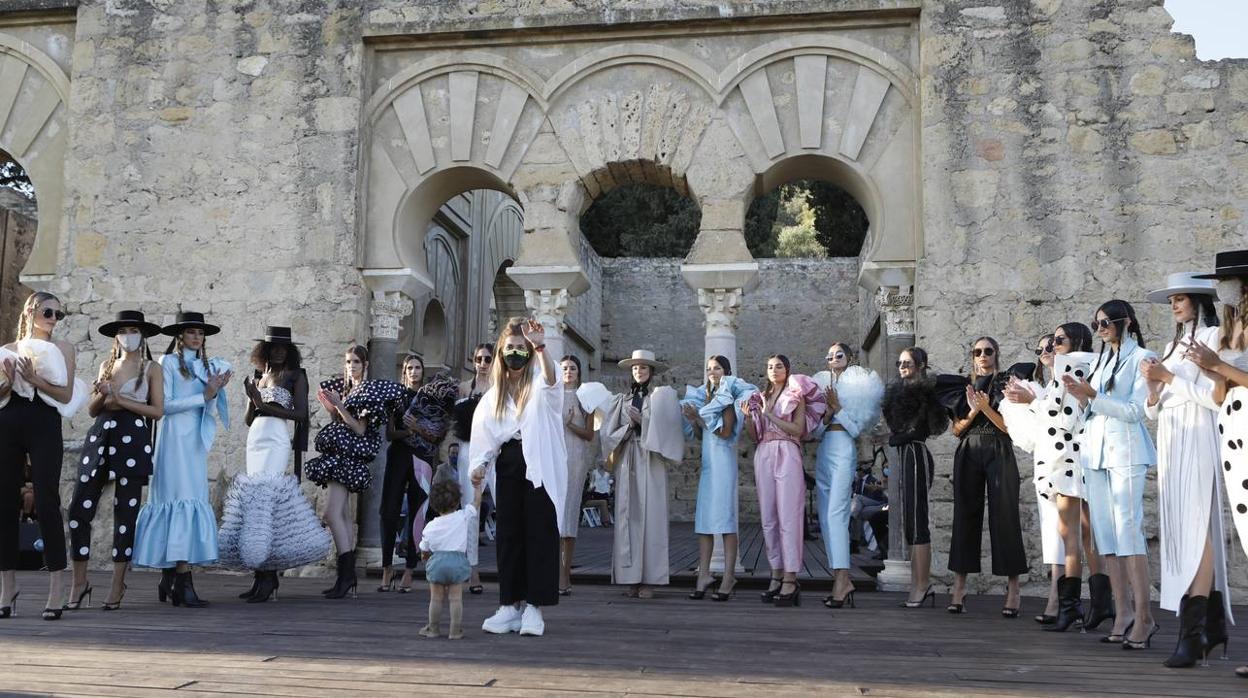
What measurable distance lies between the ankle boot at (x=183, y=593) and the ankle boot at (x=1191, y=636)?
5350mm

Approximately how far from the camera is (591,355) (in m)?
21.6

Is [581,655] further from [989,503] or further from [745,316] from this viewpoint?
[745,316]

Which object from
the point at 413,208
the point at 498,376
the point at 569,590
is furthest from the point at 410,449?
the point at 413,208

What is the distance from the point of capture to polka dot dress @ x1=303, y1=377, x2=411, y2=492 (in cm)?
711

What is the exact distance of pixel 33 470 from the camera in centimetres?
583

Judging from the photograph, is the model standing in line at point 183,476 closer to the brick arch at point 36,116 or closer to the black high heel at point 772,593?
the black high heel at point 772,593

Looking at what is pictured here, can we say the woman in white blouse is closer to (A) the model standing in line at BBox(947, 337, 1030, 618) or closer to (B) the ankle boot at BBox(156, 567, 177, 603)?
(B) the ankle boot at BBox(156, 567, 177, 603)

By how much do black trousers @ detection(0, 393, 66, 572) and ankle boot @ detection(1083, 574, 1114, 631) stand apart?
5668 mm

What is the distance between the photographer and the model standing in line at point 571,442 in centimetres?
758

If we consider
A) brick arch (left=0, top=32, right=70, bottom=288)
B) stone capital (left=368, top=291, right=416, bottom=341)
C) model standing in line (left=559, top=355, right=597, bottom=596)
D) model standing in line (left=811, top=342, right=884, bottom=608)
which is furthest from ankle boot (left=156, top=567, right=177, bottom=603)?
brick arch (left=0, top=32, right=70, bottom=288)

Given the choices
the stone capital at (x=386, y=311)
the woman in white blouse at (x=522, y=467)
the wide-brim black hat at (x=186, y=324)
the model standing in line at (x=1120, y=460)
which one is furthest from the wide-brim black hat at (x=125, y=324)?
the model standing in line at (x=1120, y=460)

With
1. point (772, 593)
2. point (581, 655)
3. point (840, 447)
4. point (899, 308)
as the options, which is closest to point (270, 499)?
point (581, 655)

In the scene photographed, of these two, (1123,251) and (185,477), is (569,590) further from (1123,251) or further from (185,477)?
(1123,251)

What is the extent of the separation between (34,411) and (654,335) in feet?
55.8
